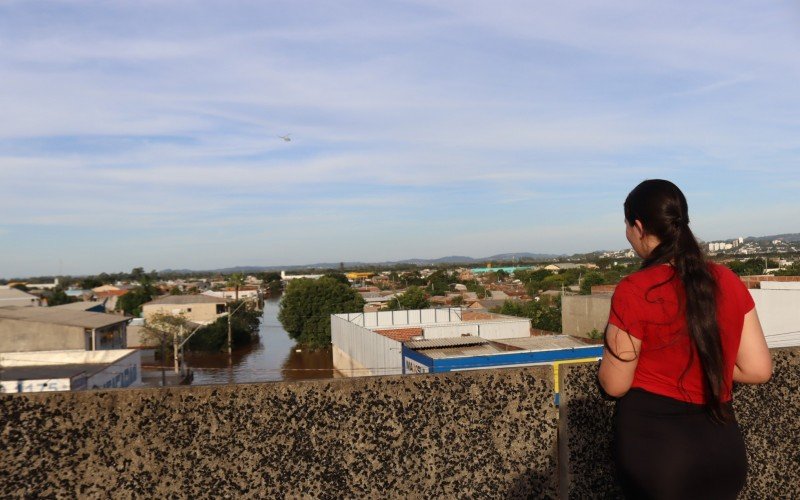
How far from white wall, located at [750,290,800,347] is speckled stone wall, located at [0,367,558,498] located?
1055 inches

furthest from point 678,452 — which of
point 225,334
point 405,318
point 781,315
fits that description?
point 225,334

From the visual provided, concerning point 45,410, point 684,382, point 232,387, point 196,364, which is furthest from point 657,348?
point 196,364

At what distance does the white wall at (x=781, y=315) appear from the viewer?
26.2 metres

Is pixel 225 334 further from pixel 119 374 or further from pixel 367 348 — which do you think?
pixel 119 374

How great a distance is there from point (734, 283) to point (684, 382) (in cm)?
36

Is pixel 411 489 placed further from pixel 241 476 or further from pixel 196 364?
pixel 196 364

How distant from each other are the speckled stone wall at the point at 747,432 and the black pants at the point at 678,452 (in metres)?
0.74

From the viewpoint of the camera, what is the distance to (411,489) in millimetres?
2807

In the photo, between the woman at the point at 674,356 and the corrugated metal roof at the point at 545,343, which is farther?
the corrugated metal roof at the point at 545,343

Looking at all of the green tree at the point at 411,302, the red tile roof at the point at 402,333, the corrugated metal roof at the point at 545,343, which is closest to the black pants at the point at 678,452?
the corrugated metal roof at the point at 545,343

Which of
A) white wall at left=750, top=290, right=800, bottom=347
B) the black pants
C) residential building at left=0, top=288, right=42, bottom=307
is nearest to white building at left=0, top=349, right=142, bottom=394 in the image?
the black pants

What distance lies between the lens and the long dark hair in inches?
81.0

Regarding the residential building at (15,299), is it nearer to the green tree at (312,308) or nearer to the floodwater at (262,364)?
the floodwater at (262,364)

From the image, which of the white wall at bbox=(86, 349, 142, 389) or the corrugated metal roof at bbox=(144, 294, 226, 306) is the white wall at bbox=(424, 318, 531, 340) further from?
the corrugated metal roof at bbox=(144, 294, 226, 306)
